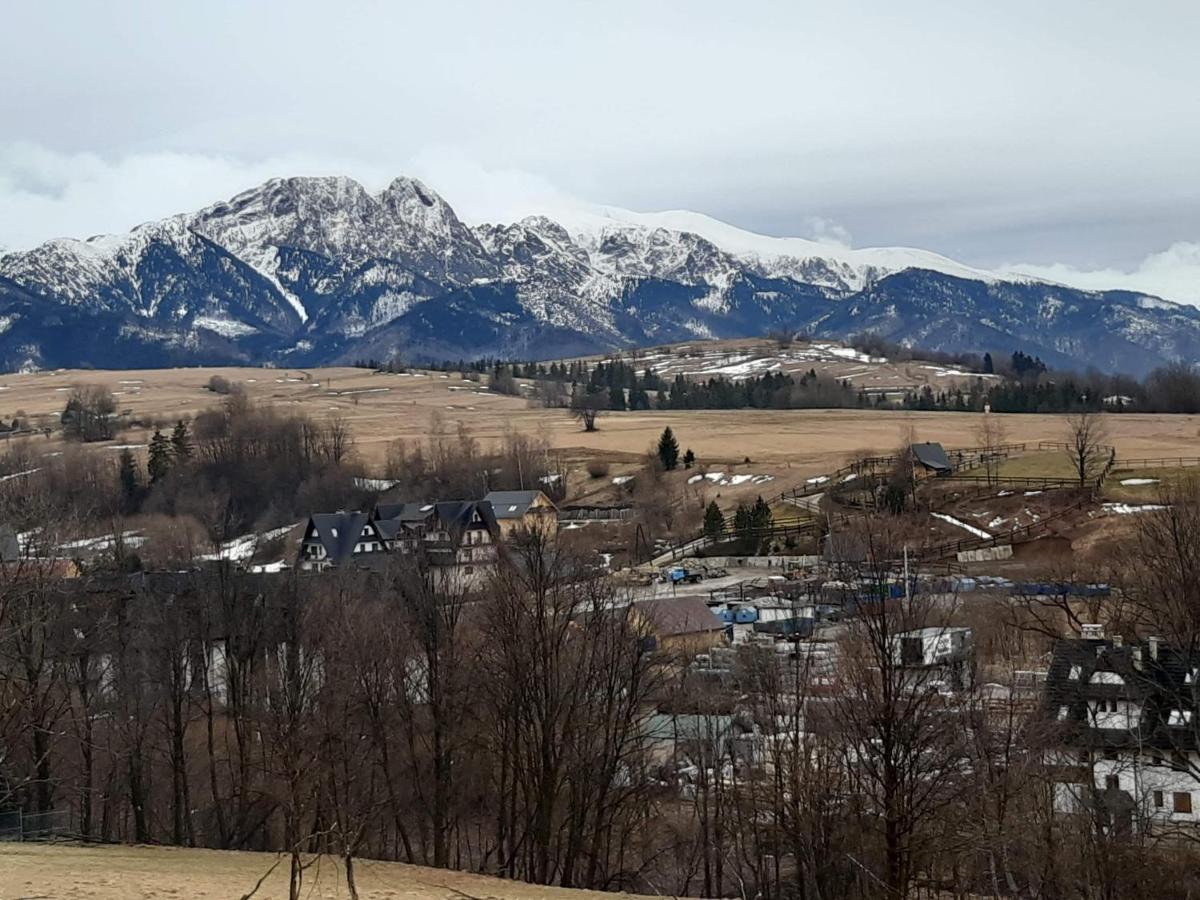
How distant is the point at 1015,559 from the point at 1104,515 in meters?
7.43

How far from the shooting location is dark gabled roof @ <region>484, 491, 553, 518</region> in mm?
93875

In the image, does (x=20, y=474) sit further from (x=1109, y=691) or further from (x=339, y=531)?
(x=1109, y=691)

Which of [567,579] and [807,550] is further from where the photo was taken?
[807,550]

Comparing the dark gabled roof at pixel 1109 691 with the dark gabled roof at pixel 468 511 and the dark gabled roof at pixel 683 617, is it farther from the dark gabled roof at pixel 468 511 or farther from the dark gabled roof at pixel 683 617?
the dark gabled roof at pixel 468 511

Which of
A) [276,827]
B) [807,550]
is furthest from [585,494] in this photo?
[276,827]

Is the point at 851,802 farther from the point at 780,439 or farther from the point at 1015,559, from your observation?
the point at 780,439

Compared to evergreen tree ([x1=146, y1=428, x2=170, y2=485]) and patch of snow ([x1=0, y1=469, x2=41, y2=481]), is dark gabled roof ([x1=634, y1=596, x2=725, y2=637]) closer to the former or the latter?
patch of snow ([x1=0, y1=469, x2=41, y2=481])

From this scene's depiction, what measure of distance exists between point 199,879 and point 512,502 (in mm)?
75901

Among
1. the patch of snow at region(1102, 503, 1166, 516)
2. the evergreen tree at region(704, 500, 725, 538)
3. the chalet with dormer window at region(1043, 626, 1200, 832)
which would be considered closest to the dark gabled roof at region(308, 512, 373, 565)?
the evergreen tree at region(704, 500, 725, 538)

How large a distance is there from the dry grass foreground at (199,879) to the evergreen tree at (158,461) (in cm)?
9370

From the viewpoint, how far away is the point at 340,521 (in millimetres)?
84625

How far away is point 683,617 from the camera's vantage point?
176ft

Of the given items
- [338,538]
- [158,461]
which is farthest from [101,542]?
[158,461]

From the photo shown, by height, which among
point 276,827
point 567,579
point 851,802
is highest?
point 567,579
